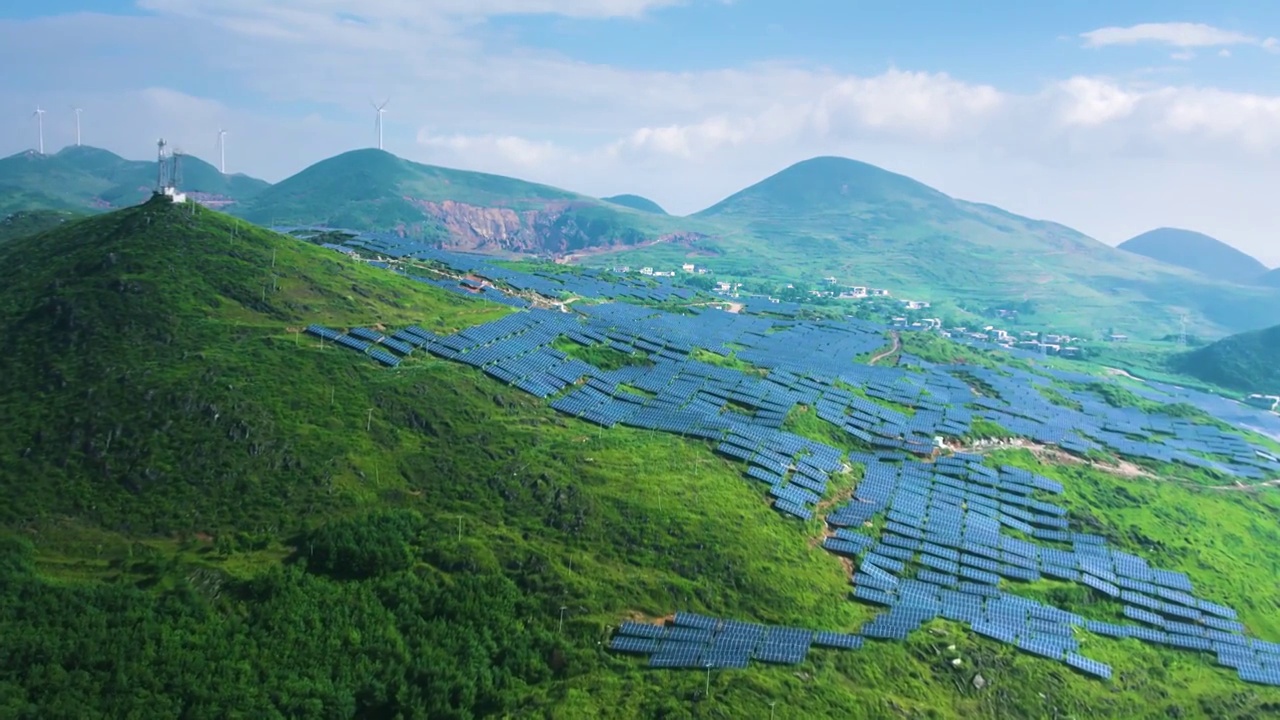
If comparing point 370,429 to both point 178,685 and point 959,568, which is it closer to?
point 178,685

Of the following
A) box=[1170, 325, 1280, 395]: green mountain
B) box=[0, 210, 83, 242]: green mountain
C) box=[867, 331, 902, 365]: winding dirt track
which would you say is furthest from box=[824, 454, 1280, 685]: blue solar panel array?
box=[0, 210, 83, 242]: green mountain

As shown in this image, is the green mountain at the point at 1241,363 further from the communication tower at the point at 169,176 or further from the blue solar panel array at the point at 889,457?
the communication tower at the point at 169,176

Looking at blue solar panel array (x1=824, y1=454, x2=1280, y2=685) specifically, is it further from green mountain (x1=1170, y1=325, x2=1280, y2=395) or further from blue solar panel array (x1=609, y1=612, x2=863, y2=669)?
green mountain (x1=1170, y1=325, x2=1280, y2=395)

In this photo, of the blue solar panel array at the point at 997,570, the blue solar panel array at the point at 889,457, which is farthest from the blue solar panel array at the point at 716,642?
the blue solar panel array at the point at 997,570

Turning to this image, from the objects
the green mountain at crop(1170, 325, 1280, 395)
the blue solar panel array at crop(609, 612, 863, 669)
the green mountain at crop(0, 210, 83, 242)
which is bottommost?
the blue solar panel array at crop(609, 612, 863, 669)

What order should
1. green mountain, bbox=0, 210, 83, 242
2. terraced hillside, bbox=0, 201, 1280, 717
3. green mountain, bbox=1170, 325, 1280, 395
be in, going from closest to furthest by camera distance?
terraced hillside, bbox=0, 201, 1280, 717, green mountain, bbox=0, 210, 83, 242, green mountain, bbox=1170, 325, 1280, 395

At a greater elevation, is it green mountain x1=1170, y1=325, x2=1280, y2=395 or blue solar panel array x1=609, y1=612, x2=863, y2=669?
green mountain x1=1170, y1=325, x2=1280, y2=395
